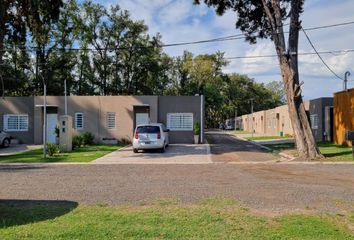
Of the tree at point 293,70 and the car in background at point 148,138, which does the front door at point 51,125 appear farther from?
the tree at point 293,70

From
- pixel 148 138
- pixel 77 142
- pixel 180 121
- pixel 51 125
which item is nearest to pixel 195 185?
pixel 148 138

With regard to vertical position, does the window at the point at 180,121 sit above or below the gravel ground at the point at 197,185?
above

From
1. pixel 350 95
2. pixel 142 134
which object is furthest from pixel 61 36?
pixel 350 95

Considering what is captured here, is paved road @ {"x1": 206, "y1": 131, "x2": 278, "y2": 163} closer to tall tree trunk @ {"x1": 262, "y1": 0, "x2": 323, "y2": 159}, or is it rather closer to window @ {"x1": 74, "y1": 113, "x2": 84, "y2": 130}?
tall tree trunk @ {"x1": 262, "y1": 0, "x2": 323, "y2": 159}

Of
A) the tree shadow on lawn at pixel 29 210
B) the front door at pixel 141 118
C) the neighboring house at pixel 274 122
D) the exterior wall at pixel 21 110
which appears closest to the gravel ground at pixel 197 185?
the tree shadow on lawn at pixel 29 210

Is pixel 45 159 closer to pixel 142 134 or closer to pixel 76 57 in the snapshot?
pixel 142 134

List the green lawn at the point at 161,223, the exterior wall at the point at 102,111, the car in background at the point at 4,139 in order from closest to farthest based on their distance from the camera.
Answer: the green lawn at the point at 161,223 → the car in background at the point at 4,139 → the exterior wall at the point at 102,111

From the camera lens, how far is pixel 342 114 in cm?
2541

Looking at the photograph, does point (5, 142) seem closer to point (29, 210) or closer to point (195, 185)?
point (195, 185)

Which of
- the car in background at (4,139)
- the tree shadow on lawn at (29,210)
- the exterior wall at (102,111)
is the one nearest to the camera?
the tree shadow on lawn at (29,210)

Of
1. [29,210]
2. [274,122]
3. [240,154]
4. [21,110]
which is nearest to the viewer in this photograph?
[29,210]

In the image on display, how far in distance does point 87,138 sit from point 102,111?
275cm

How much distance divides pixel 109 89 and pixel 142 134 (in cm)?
2982

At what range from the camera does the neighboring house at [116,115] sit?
29812 millimetres
